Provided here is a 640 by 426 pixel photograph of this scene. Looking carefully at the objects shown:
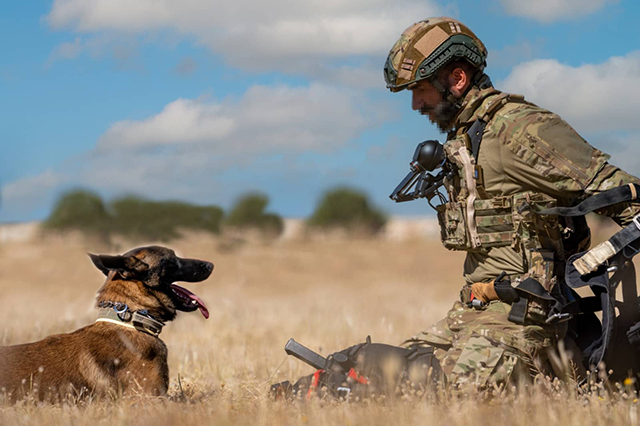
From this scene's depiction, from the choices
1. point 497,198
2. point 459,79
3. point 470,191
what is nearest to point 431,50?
point 459,79

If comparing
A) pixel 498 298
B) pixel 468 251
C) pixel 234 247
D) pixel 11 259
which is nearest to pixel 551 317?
pixel 498 298

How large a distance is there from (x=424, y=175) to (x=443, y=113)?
1.97 feet

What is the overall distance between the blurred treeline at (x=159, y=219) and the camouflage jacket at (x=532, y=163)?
32281mm

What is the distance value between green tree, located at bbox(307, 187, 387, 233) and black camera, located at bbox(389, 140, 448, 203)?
137 feet

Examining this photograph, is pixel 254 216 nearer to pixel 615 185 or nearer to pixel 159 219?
pixel 159 219

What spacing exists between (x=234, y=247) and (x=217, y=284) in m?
11.9

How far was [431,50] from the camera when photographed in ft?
17.7

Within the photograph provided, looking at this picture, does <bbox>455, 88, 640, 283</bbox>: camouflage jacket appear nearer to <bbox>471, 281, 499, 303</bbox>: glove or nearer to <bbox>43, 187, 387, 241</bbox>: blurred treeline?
<bbox>471, 281, 499, 303</bbox>: glove

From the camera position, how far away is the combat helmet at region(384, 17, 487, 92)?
539 cm

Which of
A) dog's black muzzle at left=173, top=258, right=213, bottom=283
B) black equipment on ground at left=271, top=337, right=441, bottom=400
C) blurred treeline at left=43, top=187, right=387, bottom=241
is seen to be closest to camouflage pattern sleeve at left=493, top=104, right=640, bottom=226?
black equipment on ground at left=271, top=337, right=441, bottom=400

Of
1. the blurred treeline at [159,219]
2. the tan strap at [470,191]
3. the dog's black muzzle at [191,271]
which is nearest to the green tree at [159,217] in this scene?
the blurred treeline at [159,219]

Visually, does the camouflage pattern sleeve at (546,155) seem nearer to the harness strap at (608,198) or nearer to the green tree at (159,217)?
the harness strap at (608,198)

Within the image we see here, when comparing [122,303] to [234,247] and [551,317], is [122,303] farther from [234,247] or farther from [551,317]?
[234,247]

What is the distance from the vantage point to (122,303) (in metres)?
5.46
